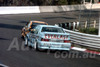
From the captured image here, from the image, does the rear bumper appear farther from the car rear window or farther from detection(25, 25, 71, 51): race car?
the car rear window

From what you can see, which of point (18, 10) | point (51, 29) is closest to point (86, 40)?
point (51, 29)

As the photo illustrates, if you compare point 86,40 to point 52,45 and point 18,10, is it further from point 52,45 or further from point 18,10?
point 18,10

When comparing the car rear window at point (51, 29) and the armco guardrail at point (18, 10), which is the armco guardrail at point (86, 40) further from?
the armco guardrail at point (18, 10)

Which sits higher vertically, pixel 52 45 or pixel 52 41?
pixel 52 41

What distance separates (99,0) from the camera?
Answer: 269 ft

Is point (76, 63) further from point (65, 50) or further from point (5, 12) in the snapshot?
point (5, 12)

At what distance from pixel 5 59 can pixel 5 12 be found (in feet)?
93.3

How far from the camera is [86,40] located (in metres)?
14.8

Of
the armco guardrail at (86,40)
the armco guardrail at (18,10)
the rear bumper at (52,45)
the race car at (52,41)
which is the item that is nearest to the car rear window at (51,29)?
the race car at (52,41)

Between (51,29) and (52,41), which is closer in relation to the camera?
(52,41)

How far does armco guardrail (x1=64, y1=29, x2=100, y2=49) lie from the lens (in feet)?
46.6

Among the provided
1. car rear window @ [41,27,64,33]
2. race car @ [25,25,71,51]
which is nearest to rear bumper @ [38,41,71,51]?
race car @ [25,25,71,51]

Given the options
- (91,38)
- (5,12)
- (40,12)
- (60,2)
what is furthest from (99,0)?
(91,38)

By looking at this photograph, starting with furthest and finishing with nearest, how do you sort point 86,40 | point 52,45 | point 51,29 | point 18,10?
point 18,10
point 86,40
point 51,29
point 52,45
